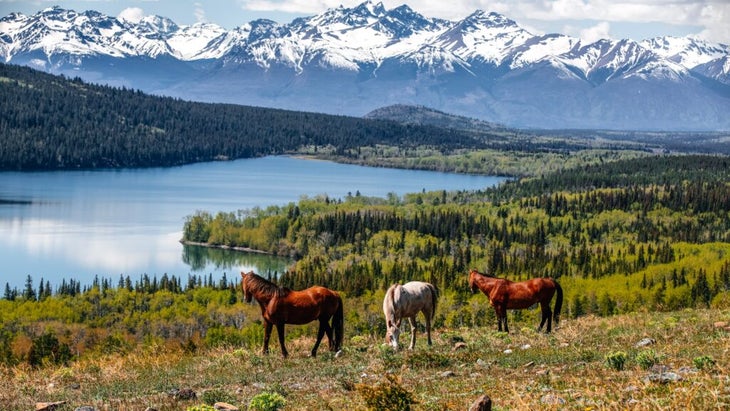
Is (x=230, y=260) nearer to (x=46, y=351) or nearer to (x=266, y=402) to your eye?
(x=46, y=351)

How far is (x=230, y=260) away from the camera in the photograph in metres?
166

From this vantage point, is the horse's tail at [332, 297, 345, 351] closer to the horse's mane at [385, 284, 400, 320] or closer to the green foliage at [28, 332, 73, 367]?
the horse's mane at [385, 284, 400, 320]

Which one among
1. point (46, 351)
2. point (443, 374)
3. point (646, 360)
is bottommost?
point (46, 351)

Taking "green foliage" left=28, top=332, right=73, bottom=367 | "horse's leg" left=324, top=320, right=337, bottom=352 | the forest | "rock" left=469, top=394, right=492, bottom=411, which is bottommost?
the forest

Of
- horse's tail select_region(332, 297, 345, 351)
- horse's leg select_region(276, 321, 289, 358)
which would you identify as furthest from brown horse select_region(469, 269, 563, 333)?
horse's leg select_region(276, 321, 289, 358)

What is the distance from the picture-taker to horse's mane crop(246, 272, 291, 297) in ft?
89.1

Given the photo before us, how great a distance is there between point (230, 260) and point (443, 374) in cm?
14666

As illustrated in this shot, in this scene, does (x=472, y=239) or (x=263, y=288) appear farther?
(x=472, y=239)

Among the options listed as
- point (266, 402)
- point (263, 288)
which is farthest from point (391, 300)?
point (266, 402)

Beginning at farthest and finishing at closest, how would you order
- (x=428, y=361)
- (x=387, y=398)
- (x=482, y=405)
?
(x=428, y=361), (x=387, y=398), (x=482, y=405)

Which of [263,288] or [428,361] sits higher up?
[263,288]

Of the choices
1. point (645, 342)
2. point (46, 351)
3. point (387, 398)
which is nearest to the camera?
point (387, 398)

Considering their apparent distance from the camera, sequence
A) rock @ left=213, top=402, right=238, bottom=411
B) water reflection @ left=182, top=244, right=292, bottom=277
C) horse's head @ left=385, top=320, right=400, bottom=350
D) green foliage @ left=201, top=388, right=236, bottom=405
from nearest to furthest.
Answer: rock @ left=213, top=402, right=238, bottom=411 → green foliage @ left=201, top=388, right=236, bottom=405 → horse's head @ left=385, top=320, right=400, bottom=350 → water reflection @ left=182, top=244, right=292, bottom=277

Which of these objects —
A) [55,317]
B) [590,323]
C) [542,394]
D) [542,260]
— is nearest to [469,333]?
[590,323]
